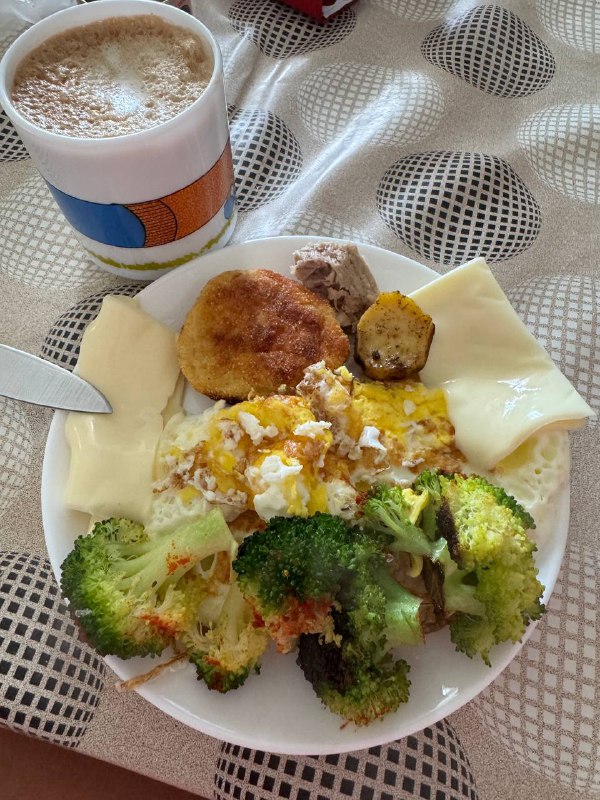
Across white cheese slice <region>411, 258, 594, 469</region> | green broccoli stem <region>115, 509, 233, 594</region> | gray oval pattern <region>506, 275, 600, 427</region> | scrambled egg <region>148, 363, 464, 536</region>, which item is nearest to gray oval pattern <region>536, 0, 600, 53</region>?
gray oval pattern <region>506, 275, 600, 427</region>

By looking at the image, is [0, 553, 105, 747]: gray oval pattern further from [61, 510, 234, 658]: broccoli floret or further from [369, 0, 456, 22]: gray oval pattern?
[369, 0, 456, 22]: gray oval pattern

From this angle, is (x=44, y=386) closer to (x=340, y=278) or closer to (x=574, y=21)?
(x=340, y=278)

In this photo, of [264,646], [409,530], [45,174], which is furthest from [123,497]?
[45,174]

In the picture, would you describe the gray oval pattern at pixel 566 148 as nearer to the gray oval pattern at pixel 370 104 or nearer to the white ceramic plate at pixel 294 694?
the gray oval pattern at pixel 370 104

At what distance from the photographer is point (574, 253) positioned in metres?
1.43

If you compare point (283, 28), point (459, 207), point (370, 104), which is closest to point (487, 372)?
point (459, 207)

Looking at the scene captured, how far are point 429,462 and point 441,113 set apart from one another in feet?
3.49

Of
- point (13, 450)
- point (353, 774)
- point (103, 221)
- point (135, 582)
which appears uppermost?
point (103, 221)

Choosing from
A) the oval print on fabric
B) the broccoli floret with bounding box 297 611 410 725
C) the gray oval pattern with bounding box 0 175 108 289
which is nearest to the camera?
the broccoli floret with bounding box 297 611 410 725

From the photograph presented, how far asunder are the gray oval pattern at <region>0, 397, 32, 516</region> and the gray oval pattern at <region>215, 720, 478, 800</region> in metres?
0.57

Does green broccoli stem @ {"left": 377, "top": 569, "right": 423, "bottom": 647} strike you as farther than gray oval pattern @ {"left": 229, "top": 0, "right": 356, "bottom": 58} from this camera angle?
No

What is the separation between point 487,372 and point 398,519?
0.34m

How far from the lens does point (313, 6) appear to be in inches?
69.0

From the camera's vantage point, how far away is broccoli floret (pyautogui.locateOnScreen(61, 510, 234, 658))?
83 centimetres
